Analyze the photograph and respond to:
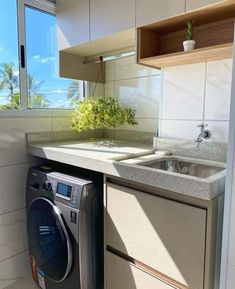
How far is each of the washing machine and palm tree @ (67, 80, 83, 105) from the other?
0.75m

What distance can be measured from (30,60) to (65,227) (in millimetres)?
1253

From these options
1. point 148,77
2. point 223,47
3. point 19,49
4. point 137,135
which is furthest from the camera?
point 137,135

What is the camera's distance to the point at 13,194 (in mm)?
1701

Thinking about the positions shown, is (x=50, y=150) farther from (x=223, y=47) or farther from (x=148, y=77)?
(x=223, y=47)

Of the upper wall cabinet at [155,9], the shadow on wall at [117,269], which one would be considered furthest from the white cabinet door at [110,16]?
the shadow on wall at [117,269]

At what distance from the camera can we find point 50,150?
4.97 feet

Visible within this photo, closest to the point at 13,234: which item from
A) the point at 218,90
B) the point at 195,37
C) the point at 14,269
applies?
the point at 14,269

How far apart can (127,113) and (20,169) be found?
2.95ft

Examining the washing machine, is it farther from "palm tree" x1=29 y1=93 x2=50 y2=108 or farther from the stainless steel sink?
"palm tree" x1=29 y1=93 x2=50 y2=108

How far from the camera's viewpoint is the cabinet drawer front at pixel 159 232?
95cm

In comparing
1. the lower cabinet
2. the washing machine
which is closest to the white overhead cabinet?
the lower cabinet

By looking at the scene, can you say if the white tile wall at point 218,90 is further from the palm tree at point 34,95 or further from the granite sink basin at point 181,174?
the palm tree at point 34,95

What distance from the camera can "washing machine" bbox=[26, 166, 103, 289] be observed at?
51.3 inches

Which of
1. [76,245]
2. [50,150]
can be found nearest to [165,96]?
[50,150]
